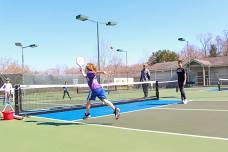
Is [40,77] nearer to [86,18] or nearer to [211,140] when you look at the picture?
[86,18]

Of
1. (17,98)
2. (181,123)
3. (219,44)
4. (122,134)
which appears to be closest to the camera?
(122,134)

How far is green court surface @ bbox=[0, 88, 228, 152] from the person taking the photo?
5842 millimetres

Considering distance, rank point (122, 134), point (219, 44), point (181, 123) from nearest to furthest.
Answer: point (122, 134) → point (181, 123) → point (219, 44)

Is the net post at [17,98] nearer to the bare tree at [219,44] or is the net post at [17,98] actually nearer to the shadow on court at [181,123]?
the shadow on court at [181,123]

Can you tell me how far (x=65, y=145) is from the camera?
20.1 ft

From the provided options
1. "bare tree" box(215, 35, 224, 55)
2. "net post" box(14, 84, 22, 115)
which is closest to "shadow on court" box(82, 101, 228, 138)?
"net post" box(14, 84, 22, 115)

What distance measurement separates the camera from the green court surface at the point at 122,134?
5.84 metres

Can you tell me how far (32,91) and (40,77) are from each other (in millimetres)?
7020

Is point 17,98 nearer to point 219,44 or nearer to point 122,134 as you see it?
point 122,134

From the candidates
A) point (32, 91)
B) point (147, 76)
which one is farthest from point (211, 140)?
point (32, 91)

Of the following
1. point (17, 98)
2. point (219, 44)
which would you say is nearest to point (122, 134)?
point (17, 98)

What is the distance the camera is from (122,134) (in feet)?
23.0

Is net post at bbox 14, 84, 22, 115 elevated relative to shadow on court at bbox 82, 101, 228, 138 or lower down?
elevated

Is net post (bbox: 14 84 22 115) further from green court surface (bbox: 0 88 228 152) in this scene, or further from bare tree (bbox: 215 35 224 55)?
bare tree (bbox: 215 35 224 55)
